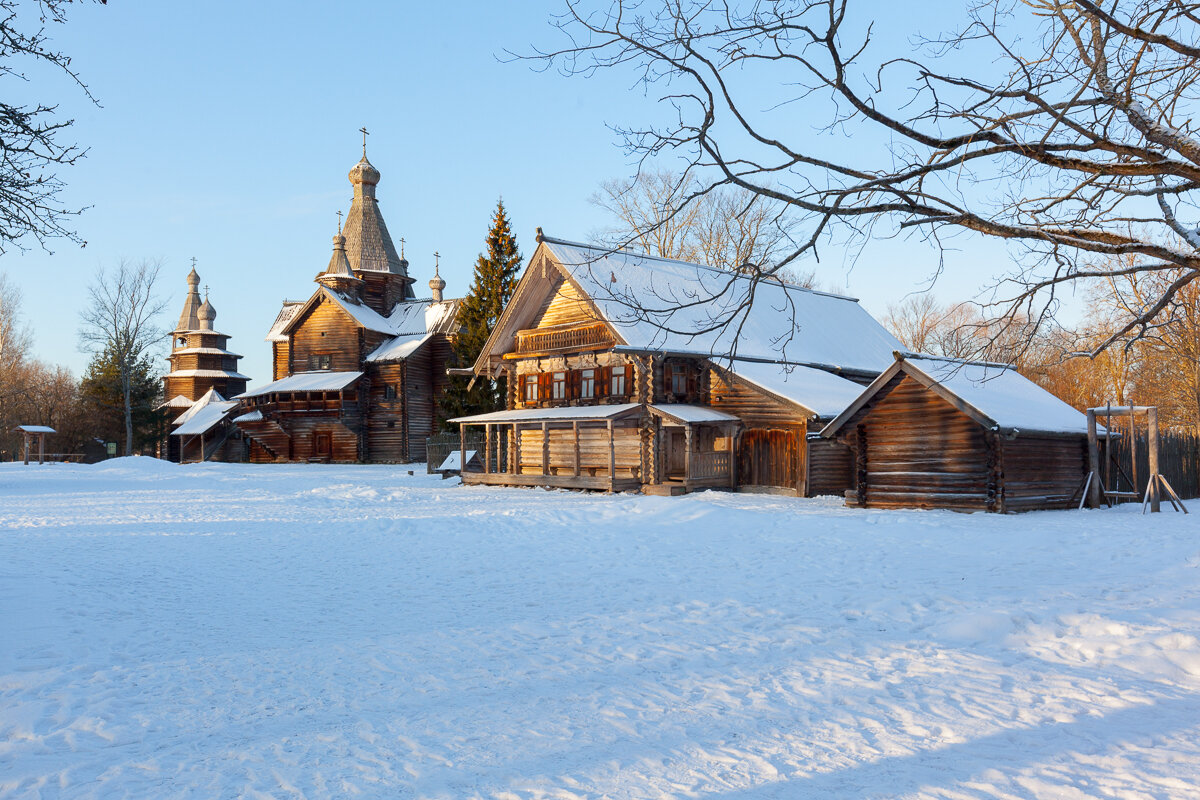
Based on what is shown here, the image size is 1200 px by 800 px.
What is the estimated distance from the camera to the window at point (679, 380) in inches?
1095

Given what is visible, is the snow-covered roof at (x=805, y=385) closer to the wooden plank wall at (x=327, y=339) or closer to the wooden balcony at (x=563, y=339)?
the wooden balcony at (x=563, y=339)

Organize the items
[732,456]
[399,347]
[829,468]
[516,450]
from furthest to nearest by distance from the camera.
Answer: [399,347], [516,450], [732,456], [829,468]

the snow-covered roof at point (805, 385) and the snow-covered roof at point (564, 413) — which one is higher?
the snow-covered roof at point (805, 385)

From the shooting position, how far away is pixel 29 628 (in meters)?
7.86

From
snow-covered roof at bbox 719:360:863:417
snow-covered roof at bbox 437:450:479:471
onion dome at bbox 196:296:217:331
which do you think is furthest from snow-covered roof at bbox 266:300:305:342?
snow-covered roof at bbox 719:360:863:417

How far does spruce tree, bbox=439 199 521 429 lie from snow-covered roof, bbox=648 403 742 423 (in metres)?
14.3

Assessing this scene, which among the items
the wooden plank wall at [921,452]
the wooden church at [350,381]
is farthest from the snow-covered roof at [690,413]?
the wooden church at [350,381]

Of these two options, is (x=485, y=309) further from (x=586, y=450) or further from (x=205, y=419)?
(x=205, y=419)

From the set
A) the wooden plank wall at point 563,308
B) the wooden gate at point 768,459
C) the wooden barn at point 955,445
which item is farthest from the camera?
the wooden plank wall at point 563,308

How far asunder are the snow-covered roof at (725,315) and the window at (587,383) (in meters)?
2.67

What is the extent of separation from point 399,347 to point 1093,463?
3558 centimetres

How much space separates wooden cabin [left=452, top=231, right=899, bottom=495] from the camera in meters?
25.6

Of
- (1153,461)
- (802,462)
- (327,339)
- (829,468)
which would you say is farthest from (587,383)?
(327,339)

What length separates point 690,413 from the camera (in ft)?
84.7
